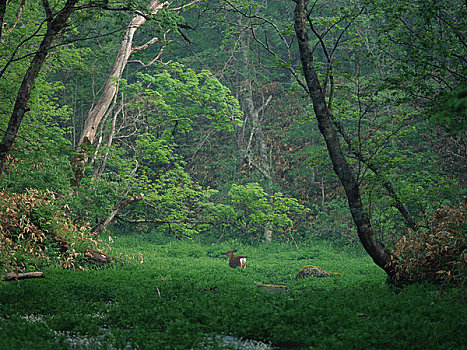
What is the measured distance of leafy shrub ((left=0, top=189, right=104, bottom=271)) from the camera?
10.1 metres

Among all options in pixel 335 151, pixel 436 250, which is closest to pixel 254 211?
pixel 335 151

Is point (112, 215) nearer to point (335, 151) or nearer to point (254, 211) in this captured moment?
point (254, 211)

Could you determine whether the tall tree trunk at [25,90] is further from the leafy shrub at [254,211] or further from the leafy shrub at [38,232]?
the leafy shrub at [254,211]

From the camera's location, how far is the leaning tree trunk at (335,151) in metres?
7.60

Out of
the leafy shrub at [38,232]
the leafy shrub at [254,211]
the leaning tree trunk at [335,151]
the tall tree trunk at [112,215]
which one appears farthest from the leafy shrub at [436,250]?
the tall tree trunk at [112,215]

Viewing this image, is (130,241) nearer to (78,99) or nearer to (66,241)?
(66,241)

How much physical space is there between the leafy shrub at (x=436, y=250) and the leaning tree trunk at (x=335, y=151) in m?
0.40

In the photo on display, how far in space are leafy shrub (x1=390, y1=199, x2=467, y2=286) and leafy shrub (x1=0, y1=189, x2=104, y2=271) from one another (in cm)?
769

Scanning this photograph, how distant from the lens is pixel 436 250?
7.64m

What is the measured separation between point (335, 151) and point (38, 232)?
7.69 metres

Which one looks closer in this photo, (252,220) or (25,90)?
(25,90)

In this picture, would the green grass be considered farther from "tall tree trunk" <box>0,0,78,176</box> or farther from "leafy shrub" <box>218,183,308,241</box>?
"leafy shrub" <box>218,183,308,241</box>

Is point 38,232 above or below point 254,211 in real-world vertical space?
below

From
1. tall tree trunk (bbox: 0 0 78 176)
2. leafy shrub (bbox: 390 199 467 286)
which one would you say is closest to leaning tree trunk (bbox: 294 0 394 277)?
leafy shrub (bbox: 390 199 467 286)
